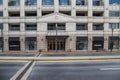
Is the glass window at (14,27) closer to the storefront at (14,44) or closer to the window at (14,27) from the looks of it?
the window at (14,27)

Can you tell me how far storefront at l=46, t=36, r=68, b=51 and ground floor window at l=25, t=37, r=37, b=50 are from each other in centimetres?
324

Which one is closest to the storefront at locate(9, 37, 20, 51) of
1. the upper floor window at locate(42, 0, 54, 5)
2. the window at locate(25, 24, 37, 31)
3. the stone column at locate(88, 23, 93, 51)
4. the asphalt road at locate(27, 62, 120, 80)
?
the window at locate(25, 24, 37, 31)

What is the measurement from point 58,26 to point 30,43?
7680mm

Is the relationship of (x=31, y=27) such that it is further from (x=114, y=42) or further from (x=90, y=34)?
(x=114, y=42)

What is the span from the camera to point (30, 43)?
4497cm

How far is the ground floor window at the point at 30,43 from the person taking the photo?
4446 cm

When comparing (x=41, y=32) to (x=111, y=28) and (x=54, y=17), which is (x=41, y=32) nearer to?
(x=54, y=17)

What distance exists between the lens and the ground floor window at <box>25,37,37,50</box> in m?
44.5

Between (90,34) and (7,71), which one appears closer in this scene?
(7,71)

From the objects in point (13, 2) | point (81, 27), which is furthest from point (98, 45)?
point (13, 2)

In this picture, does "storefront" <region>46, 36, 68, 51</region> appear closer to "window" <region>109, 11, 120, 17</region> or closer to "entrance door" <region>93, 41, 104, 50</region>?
"entrance door" <region>93, 41, 104, 50</region>

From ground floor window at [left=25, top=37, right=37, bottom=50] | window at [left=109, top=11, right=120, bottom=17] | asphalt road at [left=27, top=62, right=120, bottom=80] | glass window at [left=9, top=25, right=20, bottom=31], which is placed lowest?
asphalt road at [left=27, top=62, right=120, bottom=80]

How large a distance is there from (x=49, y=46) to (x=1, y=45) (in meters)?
11.3

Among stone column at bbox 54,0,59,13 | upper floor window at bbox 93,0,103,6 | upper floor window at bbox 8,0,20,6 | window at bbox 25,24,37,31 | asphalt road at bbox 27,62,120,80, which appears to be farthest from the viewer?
upper floor window at bbox 93,0,103,6
